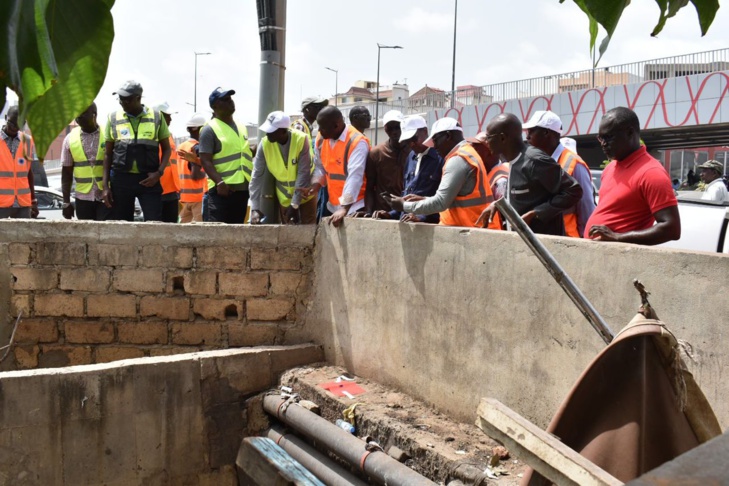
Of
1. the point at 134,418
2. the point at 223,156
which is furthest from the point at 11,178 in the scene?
the point at 134,418

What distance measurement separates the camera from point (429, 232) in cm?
542

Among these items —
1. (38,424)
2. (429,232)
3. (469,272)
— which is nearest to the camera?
(469,272)

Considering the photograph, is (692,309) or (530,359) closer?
(692,309)

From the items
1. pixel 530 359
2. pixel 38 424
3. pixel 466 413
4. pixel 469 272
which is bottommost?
pixel 38 424

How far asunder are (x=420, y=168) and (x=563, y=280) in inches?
118

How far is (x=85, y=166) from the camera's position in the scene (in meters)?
8.11

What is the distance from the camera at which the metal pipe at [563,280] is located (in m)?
2.98

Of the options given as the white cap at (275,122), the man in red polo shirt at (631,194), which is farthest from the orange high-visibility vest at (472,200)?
the white cap at (275,122)

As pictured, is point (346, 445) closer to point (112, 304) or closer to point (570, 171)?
point (570, 171)

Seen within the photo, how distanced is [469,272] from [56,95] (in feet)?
13.9

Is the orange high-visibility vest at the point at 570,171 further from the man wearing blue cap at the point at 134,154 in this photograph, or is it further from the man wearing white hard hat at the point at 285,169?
the man wearing blue cap at the point at 134,154

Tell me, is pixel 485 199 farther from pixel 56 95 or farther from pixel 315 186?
pixel 56 95

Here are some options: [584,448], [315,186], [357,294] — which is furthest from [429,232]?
[584,448]

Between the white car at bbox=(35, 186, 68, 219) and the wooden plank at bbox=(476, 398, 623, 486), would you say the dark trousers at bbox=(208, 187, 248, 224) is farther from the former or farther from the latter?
the white car at bbox=(35, 186, 68, 219)
